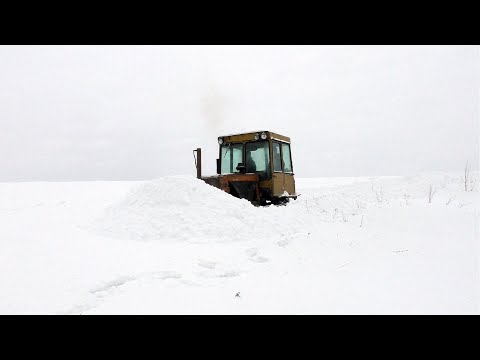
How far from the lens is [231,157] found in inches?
364

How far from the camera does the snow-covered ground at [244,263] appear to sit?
2.65 metres

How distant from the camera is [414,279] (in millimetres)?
2873

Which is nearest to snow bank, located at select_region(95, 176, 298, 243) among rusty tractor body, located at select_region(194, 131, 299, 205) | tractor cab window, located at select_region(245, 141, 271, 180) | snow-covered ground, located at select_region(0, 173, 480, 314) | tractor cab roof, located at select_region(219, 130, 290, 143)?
snow-covered ground, located at select_region(0, 173, 480, 314)

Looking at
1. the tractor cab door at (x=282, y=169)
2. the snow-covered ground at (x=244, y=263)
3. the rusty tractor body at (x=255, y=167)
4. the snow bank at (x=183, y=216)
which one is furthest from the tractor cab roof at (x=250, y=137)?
the snow-covered ground at (x=244, y=263)

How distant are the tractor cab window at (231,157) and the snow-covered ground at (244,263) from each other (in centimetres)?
272

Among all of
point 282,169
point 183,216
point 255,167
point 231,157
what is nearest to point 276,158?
point 282,169

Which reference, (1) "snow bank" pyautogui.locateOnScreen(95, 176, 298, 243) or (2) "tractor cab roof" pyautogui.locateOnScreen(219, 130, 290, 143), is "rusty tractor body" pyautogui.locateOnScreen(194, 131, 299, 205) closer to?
(2) "tractor cab roof" pyautogui.locateOnScreen(219, 130, 290, 143)

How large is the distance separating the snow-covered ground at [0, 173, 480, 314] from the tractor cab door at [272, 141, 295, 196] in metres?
2.06

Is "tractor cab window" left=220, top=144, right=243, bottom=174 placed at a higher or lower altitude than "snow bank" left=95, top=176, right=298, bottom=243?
higher

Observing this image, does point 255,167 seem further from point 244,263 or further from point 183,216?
point 244,263

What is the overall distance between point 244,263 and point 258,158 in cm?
491

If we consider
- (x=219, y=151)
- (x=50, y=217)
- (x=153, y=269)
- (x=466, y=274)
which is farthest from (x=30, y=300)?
(x=219, y=151)

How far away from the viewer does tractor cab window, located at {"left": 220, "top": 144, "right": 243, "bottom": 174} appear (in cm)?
914

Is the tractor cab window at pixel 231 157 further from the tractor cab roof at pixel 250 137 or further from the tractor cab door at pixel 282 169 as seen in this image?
the tractor cab door at pixel 282 169
